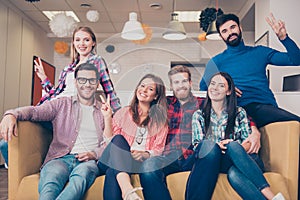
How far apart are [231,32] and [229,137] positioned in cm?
69

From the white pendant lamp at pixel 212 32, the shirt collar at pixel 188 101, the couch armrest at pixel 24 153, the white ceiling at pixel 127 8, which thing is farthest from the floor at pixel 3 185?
the white pendant lamp at pixel 212 32

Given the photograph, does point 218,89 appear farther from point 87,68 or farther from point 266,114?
point 87,68

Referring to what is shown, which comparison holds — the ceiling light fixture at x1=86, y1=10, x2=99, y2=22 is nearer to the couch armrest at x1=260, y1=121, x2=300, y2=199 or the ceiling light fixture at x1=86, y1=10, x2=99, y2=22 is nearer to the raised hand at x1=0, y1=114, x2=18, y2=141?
the raised hand at x1=0, y1=114, x2=18, y2=141

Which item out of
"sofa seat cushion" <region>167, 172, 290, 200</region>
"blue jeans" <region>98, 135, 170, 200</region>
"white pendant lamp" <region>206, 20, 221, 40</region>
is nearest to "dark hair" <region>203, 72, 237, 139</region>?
"sofa seat cushion" <region>167, 172, 290, 200</region>

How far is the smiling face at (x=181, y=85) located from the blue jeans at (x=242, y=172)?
369 mm

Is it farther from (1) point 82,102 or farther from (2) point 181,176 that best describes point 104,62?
(2) point 181,176

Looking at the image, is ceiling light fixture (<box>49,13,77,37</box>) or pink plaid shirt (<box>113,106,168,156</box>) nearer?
pink plaid shirt (<box>113,106,168,156</box>)

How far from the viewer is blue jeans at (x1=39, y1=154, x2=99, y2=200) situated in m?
1.34

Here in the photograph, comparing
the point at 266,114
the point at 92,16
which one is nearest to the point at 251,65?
the point at 266,114

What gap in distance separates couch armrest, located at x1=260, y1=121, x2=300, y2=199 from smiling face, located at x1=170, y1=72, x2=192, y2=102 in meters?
0.46

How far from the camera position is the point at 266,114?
5.60 ft

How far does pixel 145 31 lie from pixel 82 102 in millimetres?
508

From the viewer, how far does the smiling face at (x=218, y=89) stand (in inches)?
66.0

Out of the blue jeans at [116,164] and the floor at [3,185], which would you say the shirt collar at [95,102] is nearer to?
the blue jeans at [116,164]
